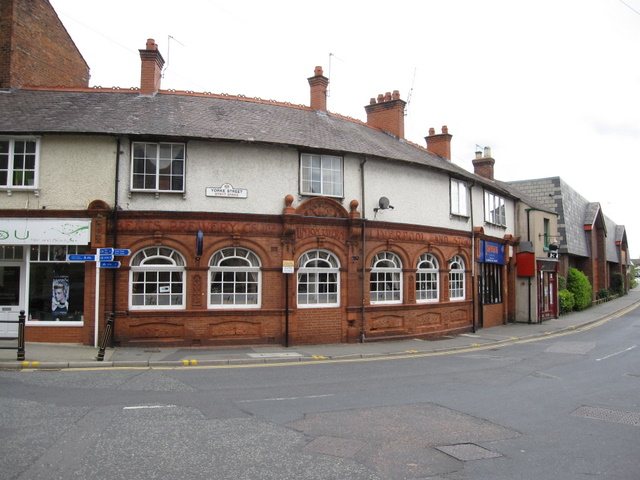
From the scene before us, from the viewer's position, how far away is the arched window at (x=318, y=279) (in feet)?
51.6

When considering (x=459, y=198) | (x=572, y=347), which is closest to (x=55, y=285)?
(x=459, y=198)

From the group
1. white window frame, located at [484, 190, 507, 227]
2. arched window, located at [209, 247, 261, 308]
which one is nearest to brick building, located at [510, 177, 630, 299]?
white window frame, located at [484, 190, 507, 227]

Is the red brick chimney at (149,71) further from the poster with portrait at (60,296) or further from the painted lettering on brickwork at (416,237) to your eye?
the painted lettering on brickwork at (416,237)

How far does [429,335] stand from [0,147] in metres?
15.3

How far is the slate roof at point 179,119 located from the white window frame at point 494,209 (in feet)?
13.5

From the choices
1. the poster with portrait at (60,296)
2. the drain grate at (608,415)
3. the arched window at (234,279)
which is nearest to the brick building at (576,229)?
the arched window at (234,279)

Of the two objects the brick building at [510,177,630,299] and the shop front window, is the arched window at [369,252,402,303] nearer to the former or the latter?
the shop front window

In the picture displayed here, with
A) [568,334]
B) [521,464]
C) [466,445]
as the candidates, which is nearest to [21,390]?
[466,445]

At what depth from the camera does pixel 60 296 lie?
46.1 feet

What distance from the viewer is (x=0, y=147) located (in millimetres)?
14031

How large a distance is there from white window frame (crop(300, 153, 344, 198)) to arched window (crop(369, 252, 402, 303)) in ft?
9.35

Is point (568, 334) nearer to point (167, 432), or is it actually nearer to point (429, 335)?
point (429, 335)

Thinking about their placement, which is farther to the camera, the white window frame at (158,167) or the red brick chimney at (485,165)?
the red brick chimney at (485,165)

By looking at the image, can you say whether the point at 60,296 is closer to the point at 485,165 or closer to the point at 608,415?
the point at 608,415
